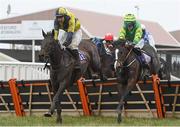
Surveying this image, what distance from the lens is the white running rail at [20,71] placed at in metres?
19.3

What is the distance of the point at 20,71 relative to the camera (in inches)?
Answer: 785

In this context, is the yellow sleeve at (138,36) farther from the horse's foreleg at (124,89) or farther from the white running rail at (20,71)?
the white running rail at (20,71)

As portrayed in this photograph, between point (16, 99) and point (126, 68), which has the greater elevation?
point (126, 68)

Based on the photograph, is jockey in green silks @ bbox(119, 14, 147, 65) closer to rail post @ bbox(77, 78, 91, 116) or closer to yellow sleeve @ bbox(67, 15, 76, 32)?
yellow sleeve @ bbox(67, 15, 76, 32)

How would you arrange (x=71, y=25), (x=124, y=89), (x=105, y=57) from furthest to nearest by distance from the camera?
(x=105, y=57) → (x=71, y=25) → (x=124, y=89)

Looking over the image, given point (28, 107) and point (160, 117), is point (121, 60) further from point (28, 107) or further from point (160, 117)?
point (28, 107)

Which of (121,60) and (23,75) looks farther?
(23,75)

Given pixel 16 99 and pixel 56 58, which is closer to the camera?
pixel 56 58

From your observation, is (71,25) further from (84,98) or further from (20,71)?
(20,71)

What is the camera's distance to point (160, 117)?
13.9m

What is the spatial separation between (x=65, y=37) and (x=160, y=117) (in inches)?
128

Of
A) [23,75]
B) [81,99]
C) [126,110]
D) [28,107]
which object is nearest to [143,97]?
[126,110]

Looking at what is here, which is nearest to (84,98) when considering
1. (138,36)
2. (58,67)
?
(58,67)

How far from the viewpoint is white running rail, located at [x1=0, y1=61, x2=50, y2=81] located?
63.4 ft
